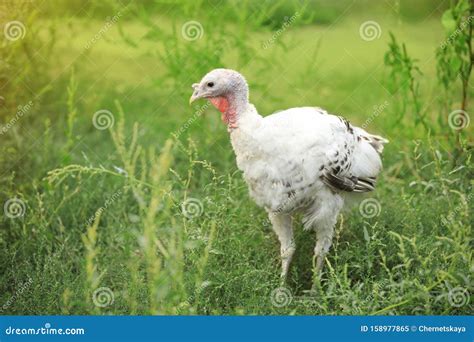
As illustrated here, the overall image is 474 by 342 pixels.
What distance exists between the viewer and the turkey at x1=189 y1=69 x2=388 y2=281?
9.85ft

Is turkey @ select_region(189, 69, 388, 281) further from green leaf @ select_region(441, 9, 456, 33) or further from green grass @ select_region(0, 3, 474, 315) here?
green leaf @ select_region(441, 9, 456, 33)

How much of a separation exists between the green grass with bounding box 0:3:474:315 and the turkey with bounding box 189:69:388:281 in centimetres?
15

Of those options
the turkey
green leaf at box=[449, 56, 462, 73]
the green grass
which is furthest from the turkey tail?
green leaf at box=[449, 56, 462, 73]

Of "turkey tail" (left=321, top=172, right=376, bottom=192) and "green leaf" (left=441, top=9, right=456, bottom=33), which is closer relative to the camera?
"turkey tail" (left=321, top=172, right=376, bottom=192)

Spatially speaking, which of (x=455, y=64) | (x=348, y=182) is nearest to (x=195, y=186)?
(x=348, y=182)

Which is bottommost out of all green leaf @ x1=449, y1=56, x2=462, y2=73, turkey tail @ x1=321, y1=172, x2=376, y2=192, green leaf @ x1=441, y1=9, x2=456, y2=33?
turkey tail @ x1=321, y1=172, x2=376, y2=192

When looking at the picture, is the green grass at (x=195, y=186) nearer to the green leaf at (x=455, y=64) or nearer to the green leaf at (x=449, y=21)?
the green leaf at (x=455, y=64)

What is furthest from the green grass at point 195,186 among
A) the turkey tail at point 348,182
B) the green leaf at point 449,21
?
the green leaf at point 449,21

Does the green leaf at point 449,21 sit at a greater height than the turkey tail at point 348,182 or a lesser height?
greater

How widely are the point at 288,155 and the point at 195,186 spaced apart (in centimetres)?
122

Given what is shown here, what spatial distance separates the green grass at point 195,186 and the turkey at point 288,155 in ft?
0.50

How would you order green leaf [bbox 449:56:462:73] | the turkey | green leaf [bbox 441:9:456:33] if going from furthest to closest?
green leaf [bbox 449:56:462:73], green leaf [bbox 441:9:456:33], the turkey

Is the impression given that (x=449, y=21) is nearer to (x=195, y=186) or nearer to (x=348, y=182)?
(x=348, y=182)

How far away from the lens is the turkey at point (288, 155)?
3002 mm
